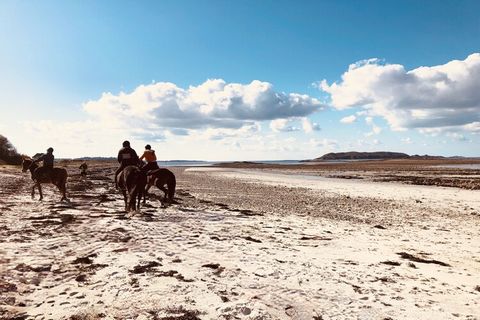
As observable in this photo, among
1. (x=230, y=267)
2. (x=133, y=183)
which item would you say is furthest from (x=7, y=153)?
(x=230, y=267)

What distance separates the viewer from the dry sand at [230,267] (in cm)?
596

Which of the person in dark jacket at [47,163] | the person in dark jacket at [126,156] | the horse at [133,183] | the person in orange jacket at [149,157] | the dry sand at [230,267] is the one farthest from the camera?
the person in dark jacket at [47,163]

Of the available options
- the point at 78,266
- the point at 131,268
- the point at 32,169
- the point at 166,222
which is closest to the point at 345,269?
the point at 131,268

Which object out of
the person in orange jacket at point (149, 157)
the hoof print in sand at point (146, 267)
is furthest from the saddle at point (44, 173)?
the hoof print in sand at point (146, 267)

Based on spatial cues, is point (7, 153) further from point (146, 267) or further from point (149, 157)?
point (146, 267)

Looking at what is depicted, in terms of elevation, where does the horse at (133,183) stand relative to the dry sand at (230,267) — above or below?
above

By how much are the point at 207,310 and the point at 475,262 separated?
745cm

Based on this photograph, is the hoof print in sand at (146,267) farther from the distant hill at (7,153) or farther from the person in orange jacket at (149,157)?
the distant hill at (7,153)

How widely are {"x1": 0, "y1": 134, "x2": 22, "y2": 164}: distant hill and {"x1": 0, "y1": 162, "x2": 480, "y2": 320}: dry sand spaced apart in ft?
206

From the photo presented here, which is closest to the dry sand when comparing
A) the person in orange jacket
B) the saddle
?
the person in orange jacket

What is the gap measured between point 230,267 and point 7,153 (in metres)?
75.4

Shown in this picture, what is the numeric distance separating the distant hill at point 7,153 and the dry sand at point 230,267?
62.9 meters

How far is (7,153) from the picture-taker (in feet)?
224

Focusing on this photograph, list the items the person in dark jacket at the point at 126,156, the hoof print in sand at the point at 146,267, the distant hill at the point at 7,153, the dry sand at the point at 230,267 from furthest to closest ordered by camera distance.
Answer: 1. the distant hill at the point at 7,153
2. the person in dark jacket at the point at 126,156
3. the hoof print in sand at the point at 146,267
4. the dry sand at the point at 230,267
